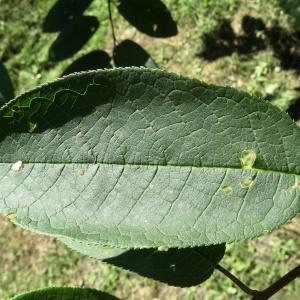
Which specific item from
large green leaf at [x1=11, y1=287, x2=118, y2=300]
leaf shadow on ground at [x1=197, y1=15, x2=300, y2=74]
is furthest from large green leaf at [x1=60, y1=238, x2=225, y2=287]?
leaf shadow on ground at [x1=197, y1=15, x2=300, y2=74]

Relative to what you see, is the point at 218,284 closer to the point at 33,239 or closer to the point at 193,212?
the point at 33,239

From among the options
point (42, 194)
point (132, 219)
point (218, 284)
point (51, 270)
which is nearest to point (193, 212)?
point (132, 219)

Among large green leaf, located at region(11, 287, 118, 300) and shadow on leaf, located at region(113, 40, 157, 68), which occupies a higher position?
large green leaf, located at region(11, 287, 118, 300)

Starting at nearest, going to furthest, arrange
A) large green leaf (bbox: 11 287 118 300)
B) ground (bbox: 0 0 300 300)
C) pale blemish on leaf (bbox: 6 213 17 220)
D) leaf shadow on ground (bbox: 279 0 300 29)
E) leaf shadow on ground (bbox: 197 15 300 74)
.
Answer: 1. pale blemish on leaf (bbox: 6 213 17 220)
2. large green leaf (bbox: 11 287 118 300)
3. leaf shadow on ground (bbox: 279 0 300 29)
4. ground (bbox: 0 0 300 300)
5. leaf shadow on ground (bbox: 197 15 300 74)

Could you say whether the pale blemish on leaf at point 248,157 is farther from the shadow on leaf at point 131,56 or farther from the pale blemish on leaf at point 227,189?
the shadow on leaf at point 131,56

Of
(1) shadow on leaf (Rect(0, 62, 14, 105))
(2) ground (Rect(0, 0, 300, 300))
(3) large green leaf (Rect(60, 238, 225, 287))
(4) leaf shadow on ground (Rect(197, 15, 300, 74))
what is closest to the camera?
(3) large green leaf (Rect(60, 238, 225, 287))

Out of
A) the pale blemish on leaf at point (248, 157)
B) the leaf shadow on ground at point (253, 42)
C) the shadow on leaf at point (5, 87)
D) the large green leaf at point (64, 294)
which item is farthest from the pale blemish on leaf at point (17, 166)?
the leaf shadow on ground at point (253, 42)

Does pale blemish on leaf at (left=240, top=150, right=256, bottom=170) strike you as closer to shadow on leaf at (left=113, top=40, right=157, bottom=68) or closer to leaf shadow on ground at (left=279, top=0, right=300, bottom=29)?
shadow on leaf at (left=113, top=40, right=157, bottom=68)
